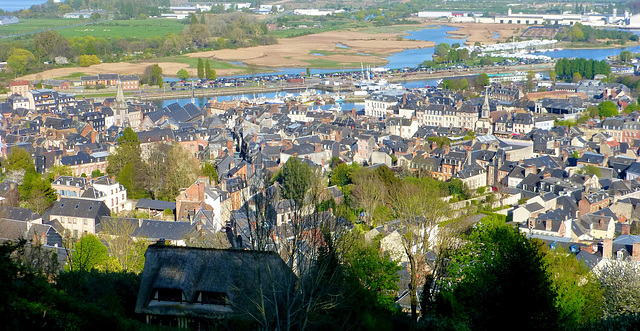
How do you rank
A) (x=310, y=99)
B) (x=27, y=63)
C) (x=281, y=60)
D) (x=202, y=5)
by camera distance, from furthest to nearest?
(x=202, y=5)
(x=281, y=60)
(x=27, y=63)
(x=310, y=99)

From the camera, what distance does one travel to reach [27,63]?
51406mm

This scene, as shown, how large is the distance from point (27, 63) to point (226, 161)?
34.2 metres

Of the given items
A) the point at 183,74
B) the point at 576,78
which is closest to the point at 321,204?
the point at 576,78

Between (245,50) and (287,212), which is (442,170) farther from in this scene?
(245,50)

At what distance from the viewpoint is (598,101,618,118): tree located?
33625mm

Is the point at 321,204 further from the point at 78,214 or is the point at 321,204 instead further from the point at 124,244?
the point at 78,214

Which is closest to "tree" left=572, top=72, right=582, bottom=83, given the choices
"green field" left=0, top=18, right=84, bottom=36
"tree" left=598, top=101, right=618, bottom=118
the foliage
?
the foliage

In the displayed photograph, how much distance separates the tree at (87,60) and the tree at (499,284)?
4893 cm

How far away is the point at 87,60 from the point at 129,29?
23.6 metres

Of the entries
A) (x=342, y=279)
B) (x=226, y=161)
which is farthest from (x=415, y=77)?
(x=342, y=279)

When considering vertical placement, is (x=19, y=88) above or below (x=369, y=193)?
above

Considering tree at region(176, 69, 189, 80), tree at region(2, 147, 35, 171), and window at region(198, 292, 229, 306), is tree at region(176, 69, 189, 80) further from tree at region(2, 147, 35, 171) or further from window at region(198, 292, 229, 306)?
window at region(198, 292, 229, 306)

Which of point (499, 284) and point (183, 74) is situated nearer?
point (499, 284)

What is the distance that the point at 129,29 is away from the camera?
7694cm
